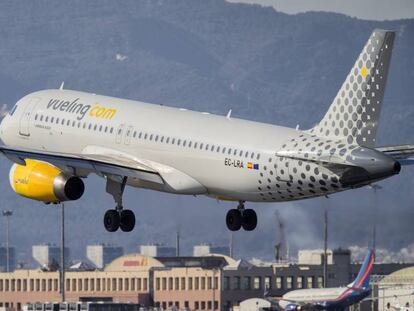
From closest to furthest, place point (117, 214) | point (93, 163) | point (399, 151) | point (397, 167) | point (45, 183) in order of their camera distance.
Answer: point (397, 167) → point (399, 151) → point (93, 163) → point (117, 214) → point (45, 183)

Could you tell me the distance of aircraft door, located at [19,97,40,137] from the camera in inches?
4156

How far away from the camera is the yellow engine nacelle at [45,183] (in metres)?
98.2

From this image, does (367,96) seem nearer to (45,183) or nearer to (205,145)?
(205,145)

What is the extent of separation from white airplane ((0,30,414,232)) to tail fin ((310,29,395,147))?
0.05 m

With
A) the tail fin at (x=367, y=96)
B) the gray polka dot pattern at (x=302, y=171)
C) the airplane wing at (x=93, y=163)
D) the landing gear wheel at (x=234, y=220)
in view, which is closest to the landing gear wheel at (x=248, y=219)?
the landing gear wheel at (x=234, y=220)

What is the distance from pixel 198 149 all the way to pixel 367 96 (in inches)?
426

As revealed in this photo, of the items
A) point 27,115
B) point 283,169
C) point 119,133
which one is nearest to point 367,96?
point 283,169

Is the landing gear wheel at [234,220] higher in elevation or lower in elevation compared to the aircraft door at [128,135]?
lower

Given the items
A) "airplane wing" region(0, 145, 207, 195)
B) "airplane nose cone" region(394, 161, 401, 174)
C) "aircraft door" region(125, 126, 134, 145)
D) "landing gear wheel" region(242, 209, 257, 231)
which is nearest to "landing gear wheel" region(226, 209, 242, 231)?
"landing gear wheel" region(242, 209, 257, 231)

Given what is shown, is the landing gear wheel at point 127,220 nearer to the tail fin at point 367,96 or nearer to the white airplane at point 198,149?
the white airplane at point 198,149

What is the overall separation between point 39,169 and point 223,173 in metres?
12.1

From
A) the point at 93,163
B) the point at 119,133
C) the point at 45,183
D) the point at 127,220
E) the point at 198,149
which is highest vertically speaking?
the point at 119,133

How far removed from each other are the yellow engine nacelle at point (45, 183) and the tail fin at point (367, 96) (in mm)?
16723

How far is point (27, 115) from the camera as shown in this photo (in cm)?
10594
